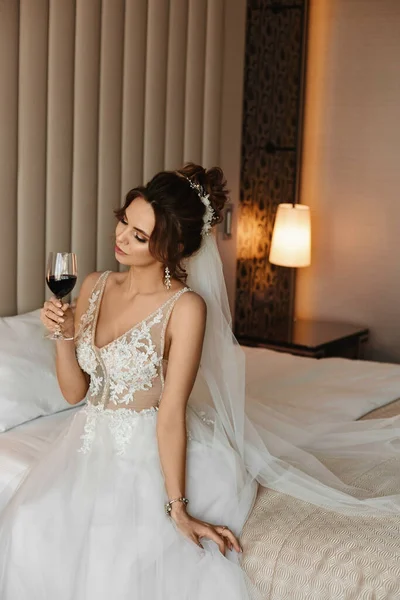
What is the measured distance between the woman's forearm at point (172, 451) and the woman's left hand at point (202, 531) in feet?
0.23

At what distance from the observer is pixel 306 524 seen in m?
2.18

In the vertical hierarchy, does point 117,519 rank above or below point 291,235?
below

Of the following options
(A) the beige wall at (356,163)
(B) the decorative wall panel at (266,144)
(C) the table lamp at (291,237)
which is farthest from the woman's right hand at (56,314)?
(A) the beige wall at (356,163)

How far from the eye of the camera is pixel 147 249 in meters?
2.40

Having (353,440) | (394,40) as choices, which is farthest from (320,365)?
(394,40)

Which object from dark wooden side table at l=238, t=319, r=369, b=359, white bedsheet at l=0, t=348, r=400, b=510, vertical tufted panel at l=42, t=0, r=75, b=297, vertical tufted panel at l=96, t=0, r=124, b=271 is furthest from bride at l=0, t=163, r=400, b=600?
dark wooden side table at l=238, t=319, r=369, b=359

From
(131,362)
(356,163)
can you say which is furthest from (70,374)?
(356,163)

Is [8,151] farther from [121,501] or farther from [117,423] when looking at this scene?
[121,501]

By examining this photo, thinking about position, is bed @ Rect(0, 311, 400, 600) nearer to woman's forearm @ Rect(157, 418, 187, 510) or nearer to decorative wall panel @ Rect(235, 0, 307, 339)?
woman's forearm @ Rect(157, 418, 187, 510)

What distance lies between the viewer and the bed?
1994 millimetres

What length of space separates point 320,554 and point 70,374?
896 mm

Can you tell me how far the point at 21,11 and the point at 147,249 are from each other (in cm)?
138

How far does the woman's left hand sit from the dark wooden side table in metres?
2.58

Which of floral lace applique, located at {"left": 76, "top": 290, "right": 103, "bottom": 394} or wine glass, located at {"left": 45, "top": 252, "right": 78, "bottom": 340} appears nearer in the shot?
wine glass, located at {"left": 45, "top": 252, "right": 78, "bottom": 340}
